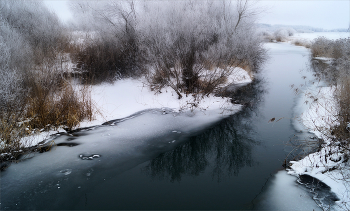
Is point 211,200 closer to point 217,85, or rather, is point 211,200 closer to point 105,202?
point 105,202

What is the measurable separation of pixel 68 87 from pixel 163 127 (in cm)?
305

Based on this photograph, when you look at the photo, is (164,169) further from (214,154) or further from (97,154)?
(97,154)

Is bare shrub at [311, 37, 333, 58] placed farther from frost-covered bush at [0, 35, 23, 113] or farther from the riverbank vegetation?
frost-covered bush at [0, 35, 23, 113]

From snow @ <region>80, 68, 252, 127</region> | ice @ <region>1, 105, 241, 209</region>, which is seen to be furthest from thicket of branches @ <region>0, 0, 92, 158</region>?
snow @ <region>80, 68, 252, 127</region>

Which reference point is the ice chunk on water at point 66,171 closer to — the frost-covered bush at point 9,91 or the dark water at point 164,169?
the dark water at point 164,169

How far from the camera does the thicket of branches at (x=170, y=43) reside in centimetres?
938

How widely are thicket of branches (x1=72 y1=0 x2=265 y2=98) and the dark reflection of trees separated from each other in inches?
114

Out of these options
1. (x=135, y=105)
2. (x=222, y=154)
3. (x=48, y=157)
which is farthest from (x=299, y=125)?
(x=48, y=157)

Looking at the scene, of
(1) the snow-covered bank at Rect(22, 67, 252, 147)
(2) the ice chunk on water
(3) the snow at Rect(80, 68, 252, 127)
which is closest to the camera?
(2) the ice chunk on water

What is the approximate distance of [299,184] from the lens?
4.21 metres

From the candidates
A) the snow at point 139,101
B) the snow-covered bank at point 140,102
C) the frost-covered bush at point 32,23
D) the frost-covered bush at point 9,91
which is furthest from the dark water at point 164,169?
the frost-covered bush at point 32,23

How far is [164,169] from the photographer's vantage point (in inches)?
192

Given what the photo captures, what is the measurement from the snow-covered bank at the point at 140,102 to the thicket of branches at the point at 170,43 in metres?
0.46

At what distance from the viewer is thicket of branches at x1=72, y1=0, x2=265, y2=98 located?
369 inches
